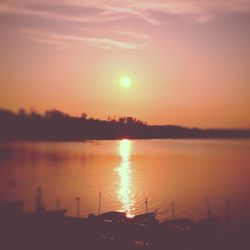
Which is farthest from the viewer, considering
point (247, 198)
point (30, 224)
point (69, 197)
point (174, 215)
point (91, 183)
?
point (91, 183)

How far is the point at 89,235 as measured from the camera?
28.8 feet

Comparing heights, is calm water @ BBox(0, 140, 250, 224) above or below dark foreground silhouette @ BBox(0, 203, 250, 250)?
below

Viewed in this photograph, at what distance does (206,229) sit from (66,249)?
3965mm

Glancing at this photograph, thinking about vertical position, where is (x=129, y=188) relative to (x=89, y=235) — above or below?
below

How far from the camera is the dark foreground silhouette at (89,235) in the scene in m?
7.98

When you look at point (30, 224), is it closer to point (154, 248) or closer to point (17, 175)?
point (154, 248)

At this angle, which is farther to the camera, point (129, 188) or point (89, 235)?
point (129, 188)

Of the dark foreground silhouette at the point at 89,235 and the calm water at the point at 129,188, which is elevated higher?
the dark foreground silhouette at the point at 89,235

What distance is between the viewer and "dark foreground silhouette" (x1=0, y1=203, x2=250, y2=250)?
798 centimetres

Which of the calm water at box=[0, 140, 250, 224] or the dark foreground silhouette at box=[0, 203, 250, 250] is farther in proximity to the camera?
the calm water at box=[0, 140, 250, 224]

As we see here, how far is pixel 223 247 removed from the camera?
10.0m

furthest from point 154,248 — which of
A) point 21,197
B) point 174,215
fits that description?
point 174,215

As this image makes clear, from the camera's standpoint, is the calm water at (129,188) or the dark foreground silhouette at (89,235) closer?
the dark foreground silhouette at (89,235)

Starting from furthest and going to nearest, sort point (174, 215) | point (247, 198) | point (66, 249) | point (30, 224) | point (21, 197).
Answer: point (247, 198) < point (174, 215) < point (21, 197) < point (30, 224) < point (66, 249)
